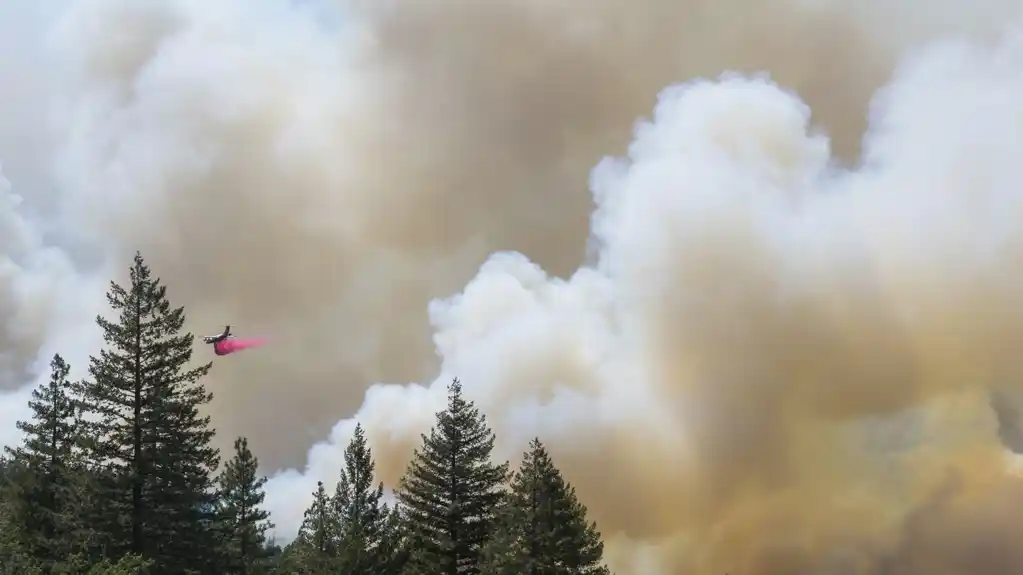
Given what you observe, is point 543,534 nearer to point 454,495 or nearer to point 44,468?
point 454,495

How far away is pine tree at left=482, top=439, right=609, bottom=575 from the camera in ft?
142

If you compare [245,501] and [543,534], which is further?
[245,501]

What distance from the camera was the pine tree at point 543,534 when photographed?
43.4 meters

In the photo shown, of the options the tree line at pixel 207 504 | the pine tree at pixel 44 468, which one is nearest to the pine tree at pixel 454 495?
the tree line at pixel 207 504

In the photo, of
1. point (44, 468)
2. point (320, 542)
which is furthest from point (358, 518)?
point (44, 468)

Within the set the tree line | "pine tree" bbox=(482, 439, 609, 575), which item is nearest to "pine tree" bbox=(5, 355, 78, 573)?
the tree line

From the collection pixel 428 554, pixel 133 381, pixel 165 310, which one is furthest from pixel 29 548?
pixel 428 554

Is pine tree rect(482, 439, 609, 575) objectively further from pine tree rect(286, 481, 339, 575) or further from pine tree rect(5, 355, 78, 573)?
pine tree rect(5, 355, 78, 573)

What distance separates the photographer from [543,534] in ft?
144

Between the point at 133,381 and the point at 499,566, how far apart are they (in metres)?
22.6

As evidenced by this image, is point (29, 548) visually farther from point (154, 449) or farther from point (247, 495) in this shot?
point (247, 495)

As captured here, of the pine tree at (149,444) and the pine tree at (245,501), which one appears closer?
the pine tree at (149,444)

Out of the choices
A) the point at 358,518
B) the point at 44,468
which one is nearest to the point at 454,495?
the point at 358,518

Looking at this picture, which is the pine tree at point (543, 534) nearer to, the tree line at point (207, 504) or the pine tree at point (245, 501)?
the tree line at point (207, 504)
